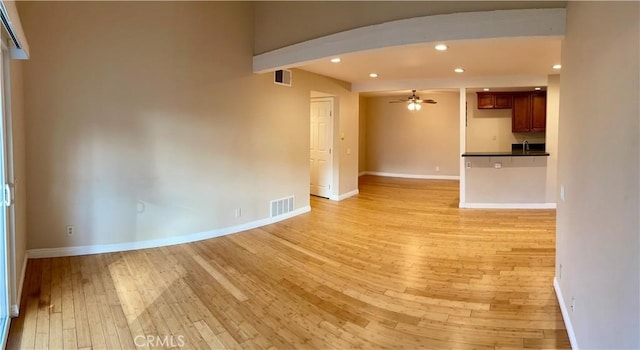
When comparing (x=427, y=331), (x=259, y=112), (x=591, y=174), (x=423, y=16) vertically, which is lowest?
(x=427, y=331)

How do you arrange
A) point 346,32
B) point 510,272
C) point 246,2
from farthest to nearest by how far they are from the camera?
point 246,2
point 346,32
point 510,272

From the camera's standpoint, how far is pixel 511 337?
2674 mm

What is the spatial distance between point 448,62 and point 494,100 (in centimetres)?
414

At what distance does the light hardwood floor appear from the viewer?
8.80 feet

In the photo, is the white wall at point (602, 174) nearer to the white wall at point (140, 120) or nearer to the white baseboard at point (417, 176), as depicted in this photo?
the white wall at point (140, 120)

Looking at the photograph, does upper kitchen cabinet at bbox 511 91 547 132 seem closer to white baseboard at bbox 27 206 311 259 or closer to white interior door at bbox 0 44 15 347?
white baseboard at bbox 27 206 311 259

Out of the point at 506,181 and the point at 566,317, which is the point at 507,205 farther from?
the point at 566,317

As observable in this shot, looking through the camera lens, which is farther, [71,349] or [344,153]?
[344,153]

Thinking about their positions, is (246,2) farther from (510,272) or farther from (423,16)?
(510,272)

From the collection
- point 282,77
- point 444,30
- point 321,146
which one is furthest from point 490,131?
point 444,30

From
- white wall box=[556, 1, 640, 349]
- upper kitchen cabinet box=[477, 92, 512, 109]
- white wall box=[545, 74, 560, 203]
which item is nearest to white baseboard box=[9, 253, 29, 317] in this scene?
white wall box=[556, 1, 640, 349]

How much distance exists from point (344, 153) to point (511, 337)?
18.3 ft

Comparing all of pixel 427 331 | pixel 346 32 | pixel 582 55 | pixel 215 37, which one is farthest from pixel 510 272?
pixel 215 37

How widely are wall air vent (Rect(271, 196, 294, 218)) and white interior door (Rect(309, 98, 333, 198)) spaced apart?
175cm
